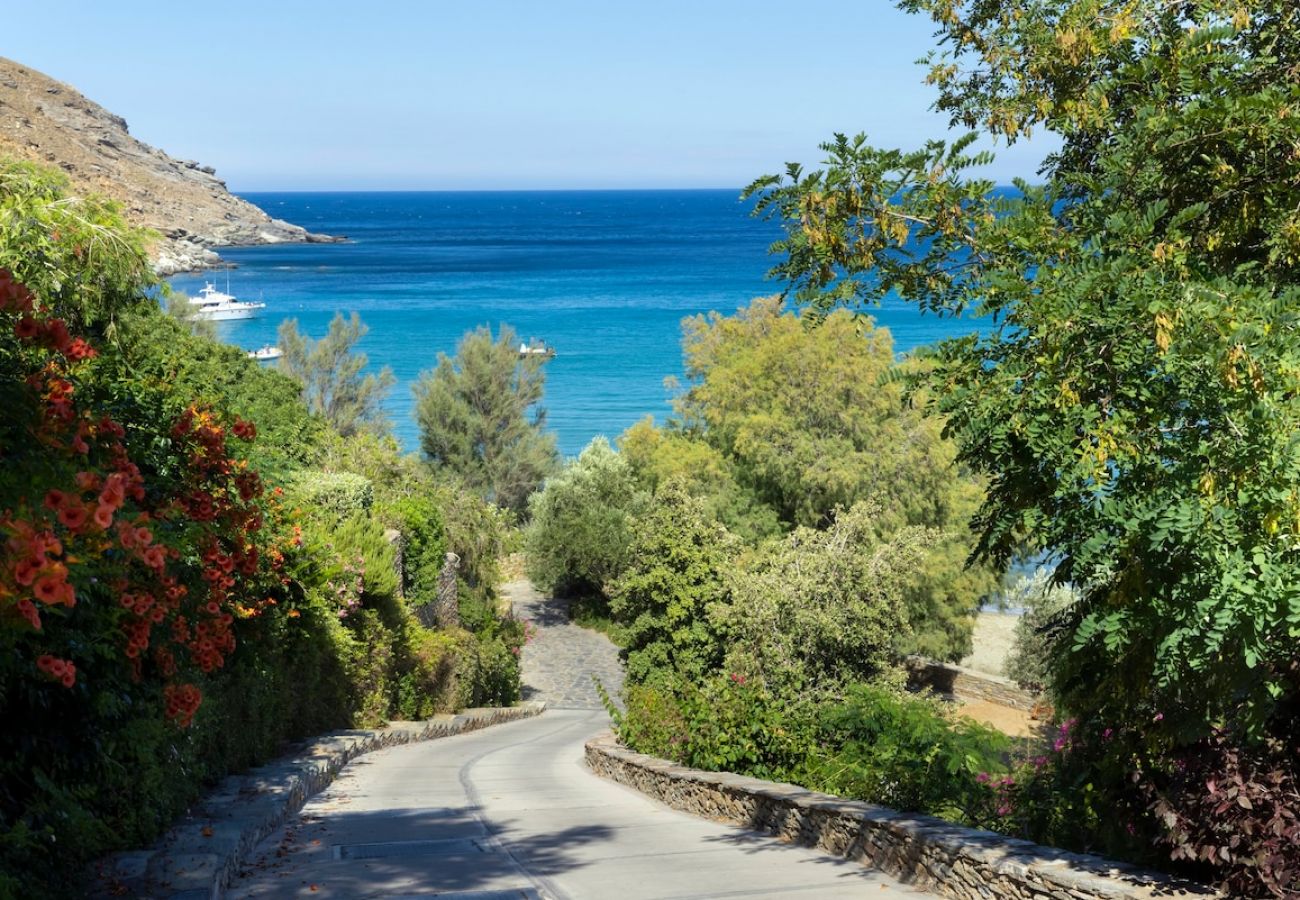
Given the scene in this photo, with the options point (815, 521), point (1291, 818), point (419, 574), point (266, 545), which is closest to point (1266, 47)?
point (1291, 818)

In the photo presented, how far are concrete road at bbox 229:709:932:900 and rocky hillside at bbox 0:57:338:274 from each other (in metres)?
40.1

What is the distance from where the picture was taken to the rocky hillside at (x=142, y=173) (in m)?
61.5

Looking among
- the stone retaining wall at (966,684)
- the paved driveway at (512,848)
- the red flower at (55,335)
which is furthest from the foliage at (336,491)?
the stone retaining wall at (966,684)

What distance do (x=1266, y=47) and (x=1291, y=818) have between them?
4505 millimetres

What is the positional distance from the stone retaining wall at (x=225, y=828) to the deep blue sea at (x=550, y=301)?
32.9 m

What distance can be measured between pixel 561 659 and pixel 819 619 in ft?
71.8

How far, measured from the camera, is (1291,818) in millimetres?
5457

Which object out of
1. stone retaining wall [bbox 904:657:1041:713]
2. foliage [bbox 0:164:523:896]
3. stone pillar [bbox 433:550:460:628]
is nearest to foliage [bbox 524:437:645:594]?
stone retaining wall [bbox 904:657:1041:713]

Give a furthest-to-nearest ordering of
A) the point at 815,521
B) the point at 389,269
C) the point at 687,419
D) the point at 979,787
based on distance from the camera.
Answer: the point at 389,269 < the point at 687,419 < the point at 815,521 < the point at 979,787

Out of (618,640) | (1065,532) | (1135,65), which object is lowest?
(618,640)

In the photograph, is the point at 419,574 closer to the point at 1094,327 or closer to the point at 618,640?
the point at 618,640

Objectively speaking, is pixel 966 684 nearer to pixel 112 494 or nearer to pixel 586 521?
pixel 586 521

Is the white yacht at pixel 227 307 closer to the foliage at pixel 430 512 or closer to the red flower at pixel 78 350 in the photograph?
the foliage at pixel 430 512

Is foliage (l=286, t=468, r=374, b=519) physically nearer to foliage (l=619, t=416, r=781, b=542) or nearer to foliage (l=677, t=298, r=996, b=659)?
foliage (l=619, t=416, r=781, b=542)
